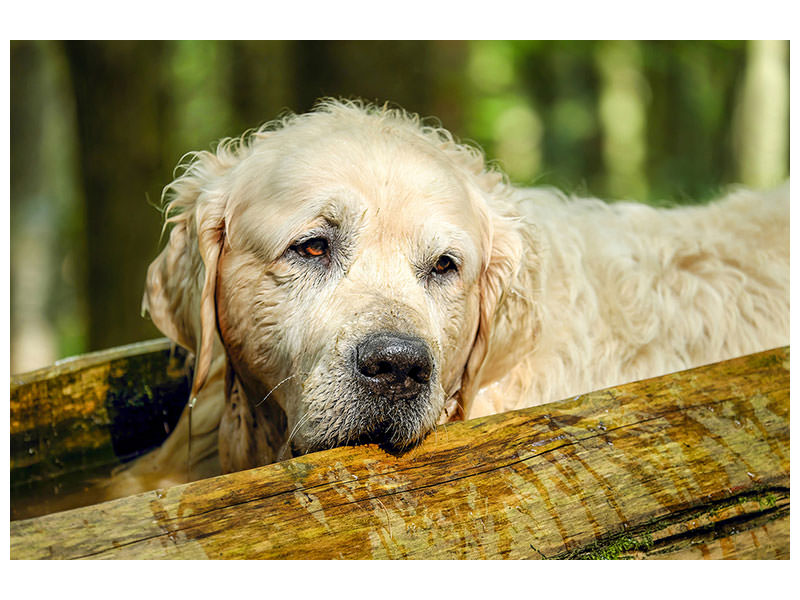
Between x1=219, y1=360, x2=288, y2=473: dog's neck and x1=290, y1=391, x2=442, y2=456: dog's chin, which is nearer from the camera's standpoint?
x1=290, y1=391, x2=442, y2=456: dog's chin

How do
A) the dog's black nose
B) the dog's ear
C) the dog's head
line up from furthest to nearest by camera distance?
the dog's ear → the dog's head → the dog's black nose

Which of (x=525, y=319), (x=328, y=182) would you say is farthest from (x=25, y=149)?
(x=525, y=319)

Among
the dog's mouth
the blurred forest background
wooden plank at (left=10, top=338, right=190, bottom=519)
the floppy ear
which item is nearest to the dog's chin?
the dog's mouth

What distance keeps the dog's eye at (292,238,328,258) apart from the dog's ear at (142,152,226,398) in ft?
1.22

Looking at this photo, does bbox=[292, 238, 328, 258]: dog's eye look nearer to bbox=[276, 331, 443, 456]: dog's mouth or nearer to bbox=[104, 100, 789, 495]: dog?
bbox=[104, 100, 789, 495]: dog

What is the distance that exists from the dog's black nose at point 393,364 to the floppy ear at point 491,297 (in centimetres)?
65

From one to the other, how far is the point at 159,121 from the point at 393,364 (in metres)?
4.15

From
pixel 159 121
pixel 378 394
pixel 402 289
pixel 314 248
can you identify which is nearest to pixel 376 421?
pixel 378 394

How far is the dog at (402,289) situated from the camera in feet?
7.97

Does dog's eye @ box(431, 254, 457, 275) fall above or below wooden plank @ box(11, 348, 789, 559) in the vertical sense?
above

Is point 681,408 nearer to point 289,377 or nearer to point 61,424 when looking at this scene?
point 289,377

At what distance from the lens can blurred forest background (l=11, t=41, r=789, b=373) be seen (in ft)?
15.6

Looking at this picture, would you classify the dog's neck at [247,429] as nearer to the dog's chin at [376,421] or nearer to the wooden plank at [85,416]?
the wooden plank at [85,416]

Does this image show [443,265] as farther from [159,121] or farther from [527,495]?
[159,121]
